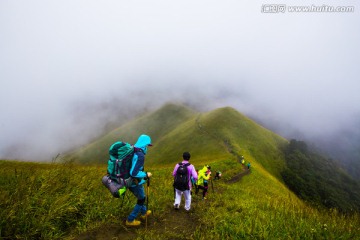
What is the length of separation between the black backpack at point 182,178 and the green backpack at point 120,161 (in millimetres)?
2990

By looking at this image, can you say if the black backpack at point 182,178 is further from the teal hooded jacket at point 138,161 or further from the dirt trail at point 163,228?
the teal hooded jacket at point 138,161

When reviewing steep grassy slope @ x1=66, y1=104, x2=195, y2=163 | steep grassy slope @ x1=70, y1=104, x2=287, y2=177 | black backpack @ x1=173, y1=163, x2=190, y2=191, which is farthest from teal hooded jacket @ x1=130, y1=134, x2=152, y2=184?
steep grassy slope @ x1=66, y1=104, x2=195, y2=163

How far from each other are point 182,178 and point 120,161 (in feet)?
11.0

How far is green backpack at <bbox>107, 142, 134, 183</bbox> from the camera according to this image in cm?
716

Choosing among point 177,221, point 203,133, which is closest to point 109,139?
point 203,133

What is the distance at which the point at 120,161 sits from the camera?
23.5ft

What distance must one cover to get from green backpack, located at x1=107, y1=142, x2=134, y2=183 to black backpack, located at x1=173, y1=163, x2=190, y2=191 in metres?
2.99

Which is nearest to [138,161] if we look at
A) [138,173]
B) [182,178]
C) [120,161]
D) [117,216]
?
[138,173]

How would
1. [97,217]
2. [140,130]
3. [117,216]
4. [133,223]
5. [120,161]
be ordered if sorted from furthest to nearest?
[140,130] < [117,216] < [97,217] < [133,223] < [120,161]

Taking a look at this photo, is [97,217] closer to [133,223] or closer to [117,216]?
[117,216]

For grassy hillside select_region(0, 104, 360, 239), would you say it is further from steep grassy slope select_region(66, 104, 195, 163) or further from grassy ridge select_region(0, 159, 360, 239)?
steep grassy slope select_region(66, 104, 195, 163)

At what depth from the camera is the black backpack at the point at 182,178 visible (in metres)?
9.59

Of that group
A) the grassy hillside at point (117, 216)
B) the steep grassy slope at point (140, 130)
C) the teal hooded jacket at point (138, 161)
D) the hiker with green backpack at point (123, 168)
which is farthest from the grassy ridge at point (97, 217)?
the steep grassy slope at point (140, 130)

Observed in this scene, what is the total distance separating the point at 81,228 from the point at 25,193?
200 cm
